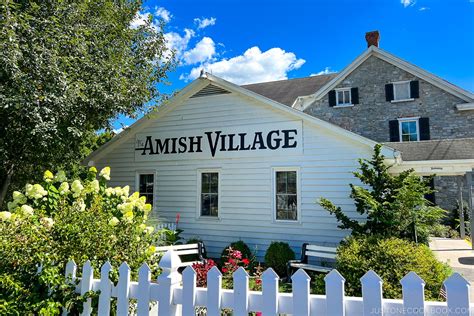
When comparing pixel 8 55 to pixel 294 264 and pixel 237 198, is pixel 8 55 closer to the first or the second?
pixel 237 198

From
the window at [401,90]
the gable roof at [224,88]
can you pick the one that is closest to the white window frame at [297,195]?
the gable roof at [224,88]

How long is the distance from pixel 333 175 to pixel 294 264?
2.85m

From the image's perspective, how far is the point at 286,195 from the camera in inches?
379

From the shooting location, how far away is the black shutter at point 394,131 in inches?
718

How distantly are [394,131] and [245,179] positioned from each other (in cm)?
1233

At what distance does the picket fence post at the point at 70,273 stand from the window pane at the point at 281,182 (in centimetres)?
741

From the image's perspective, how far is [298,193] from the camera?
938cm

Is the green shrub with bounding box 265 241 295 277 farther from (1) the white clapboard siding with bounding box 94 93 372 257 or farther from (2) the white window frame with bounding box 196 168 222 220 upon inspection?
(2) the white window frame with bounding box 196 168 222 220

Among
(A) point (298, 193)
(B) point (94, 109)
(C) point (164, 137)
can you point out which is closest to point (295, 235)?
(A) point (298, 193)

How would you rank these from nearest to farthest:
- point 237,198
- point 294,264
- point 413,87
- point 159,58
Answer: point 294,264, point 237,198, point 159,58, point 413,87

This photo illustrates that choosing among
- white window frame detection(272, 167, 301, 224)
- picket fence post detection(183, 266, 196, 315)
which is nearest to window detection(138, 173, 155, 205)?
white window frame detection(272, 167, 301, 224)

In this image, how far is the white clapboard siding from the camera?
9000mm

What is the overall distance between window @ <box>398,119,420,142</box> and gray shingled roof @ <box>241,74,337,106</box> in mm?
6226

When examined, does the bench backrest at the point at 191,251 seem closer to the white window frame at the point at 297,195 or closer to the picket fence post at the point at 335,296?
the white window frame at the point at 297,195
